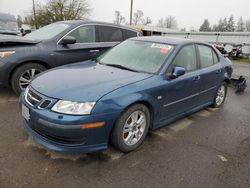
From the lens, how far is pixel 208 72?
3.87 meters

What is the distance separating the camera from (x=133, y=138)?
280cm

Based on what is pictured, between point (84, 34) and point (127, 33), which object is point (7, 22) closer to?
point (84, 34)

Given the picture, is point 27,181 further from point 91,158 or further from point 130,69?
point 130,69

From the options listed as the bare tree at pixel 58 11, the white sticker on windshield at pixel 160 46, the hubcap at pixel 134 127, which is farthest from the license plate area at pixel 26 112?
the bare tree at pixel 58 11

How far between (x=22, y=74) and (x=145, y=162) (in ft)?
10.1

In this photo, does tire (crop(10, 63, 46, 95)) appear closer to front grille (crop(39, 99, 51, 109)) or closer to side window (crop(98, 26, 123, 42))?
side window (crop(98, 26, 123, 42))

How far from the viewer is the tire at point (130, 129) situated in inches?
98.4

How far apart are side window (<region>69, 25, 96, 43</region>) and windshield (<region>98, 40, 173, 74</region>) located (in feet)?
4.73

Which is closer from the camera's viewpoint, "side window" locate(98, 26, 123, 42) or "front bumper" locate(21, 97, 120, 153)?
"front bumper" locate(21, 97, 120, 153)

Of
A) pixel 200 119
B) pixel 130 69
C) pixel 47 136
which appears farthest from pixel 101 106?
pixel 200 119

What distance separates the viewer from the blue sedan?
2.24m

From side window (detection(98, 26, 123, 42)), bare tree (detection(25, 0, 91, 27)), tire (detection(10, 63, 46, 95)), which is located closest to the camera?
tire (detection(10, 63, 46, 95))

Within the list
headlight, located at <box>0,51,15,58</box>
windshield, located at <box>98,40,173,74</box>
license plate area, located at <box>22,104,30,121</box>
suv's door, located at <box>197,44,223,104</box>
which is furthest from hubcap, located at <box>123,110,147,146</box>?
headlight, located at <box>0,51,15,58</box>

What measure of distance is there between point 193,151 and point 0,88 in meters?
4.52
